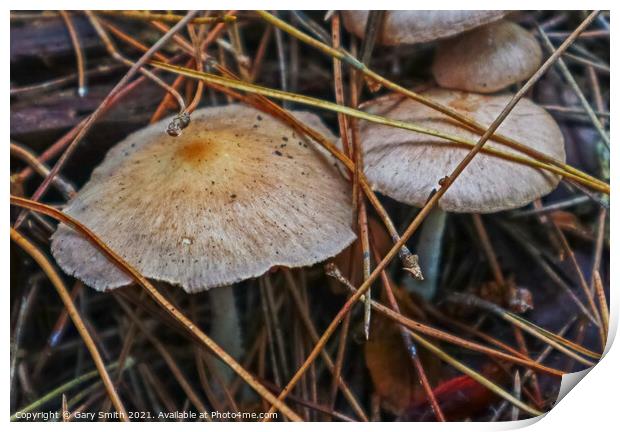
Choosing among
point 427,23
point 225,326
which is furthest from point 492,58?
point 225,326

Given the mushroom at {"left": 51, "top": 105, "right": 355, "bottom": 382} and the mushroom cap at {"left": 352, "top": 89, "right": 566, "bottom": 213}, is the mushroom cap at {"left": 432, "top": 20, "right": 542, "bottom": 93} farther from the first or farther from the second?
the mushroom at {"left": 51, "top": 105, "right": 355, "bottom": 382}

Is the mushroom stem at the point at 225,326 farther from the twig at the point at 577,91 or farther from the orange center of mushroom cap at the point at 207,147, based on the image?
the twig at the point at 577,91

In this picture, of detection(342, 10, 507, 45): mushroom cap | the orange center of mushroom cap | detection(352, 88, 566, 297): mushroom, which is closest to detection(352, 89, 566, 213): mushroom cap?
detection(352, 88, 566, 297): mushroom

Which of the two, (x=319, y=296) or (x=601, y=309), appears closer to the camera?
(x=601, y=309)

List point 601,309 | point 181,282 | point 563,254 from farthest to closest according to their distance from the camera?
1. point 563,254
2. point 601,309
3. point 181,282

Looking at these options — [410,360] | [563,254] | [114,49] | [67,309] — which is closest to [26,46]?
[114,49]

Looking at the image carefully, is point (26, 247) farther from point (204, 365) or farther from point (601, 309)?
point (601, 309)

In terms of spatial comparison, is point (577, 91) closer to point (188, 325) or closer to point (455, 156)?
point (455, 156)
